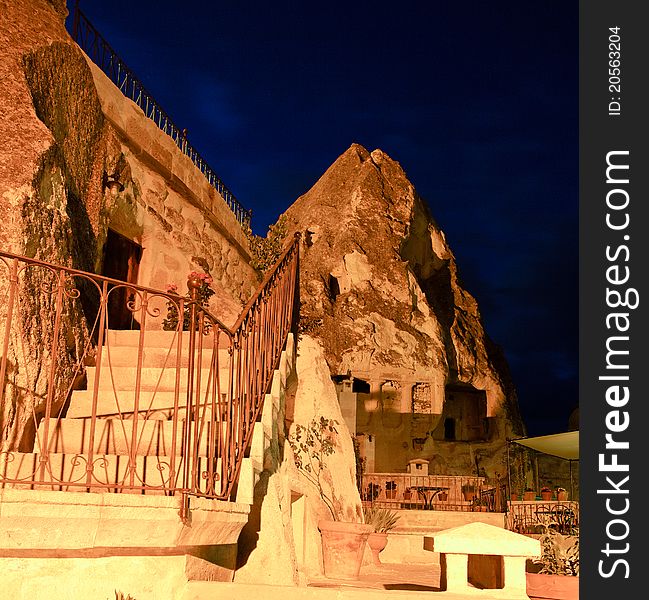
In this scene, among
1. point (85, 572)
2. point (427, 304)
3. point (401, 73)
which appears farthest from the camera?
point (401, 73)

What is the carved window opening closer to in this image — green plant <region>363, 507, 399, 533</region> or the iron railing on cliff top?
the iron railing on cliff top

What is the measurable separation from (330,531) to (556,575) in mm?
2460

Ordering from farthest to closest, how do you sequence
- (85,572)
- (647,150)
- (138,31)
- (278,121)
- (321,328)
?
(278,121), (138,31), (321,328), (647,150), (85,572)

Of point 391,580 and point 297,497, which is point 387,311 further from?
point 297,497

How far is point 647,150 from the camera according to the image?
5.41 meters

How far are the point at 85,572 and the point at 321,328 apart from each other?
19521mm

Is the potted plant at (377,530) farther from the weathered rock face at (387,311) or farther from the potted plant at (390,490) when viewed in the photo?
the weathered rock face at (387,311)

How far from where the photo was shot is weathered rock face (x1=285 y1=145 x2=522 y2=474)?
77.3 ft

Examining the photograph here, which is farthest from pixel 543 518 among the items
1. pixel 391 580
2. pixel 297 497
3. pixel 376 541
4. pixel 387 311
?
pixel 387 311

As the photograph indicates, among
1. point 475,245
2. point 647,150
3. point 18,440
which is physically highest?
point 475,245

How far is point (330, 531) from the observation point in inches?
298

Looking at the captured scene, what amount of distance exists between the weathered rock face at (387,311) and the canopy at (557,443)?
839 centimetres

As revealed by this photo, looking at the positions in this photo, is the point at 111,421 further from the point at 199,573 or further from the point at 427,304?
the point at 427,304

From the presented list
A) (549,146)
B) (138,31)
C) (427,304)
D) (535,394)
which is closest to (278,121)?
(138,31)
